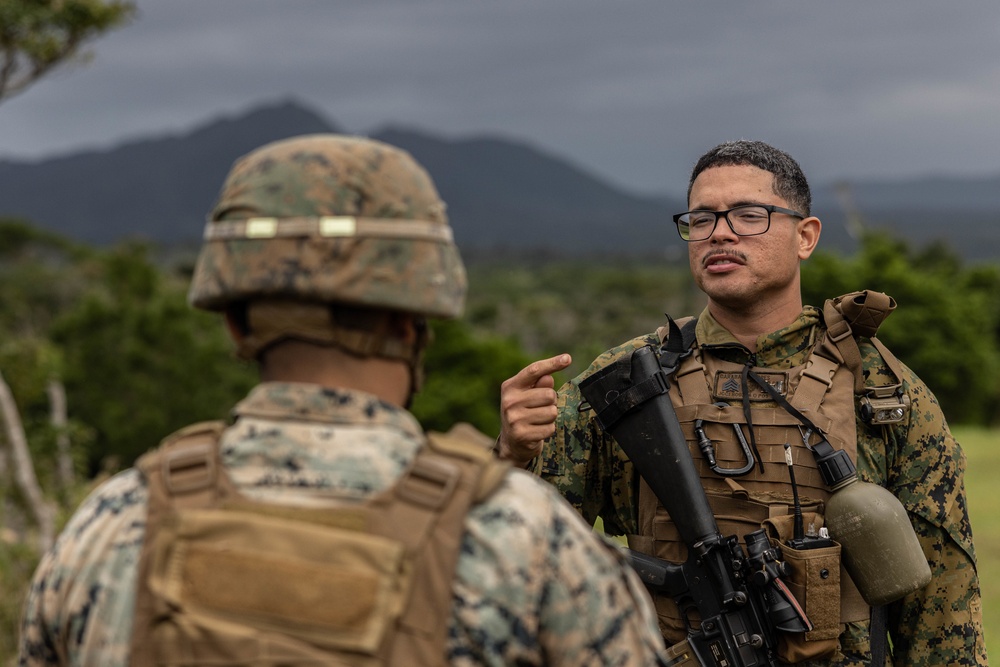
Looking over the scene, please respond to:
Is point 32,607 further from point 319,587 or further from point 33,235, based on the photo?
point 33,235

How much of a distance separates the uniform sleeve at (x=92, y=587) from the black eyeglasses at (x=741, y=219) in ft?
7.26

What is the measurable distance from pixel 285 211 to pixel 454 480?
0.55 m

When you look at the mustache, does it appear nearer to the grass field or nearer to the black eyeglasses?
the black eyeglasses

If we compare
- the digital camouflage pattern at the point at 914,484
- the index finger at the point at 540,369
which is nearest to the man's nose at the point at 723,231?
the digital camouflage pattern at the point at 914,484

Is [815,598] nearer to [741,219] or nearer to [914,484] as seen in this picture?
[914,484]

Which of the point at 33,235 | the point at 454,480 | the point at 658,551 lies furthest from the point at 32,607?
the point at 33,235

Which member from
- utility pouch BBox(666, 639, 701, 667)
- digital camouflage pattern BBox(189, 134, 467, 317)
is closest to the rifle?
utility pouch BBox(666, 639, 701, 667)

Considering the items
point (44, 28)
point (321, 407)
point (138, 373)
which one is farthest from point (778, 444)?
point (138, 373)

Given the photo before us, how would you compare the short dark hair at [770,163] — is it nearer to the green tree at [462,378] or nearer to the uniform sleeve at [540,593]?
the uniform sleeve at [540,593]

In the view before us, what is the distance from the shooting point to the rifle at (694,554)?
337 centimetres

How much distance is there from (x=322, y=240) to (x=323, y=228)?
26 mm

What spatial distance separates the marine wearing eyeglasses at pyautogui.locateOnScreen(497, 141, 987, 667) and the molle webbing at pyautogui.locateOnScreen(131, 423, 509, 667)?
4.59ft

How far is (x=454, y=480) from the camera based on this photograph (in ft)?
6.29

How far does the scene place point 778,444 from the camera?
3.56m
